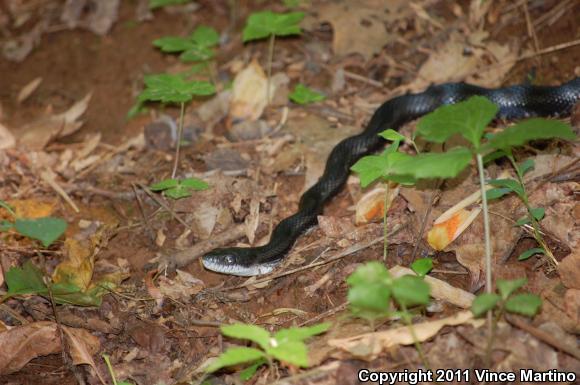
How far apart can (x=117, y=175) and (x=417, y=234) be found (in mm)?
2724

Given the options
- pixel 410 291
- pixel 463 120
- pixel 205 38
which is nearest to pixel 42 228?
pixel 410 291

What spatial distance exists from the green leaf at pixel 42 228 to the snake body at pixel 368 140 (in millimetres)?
1081

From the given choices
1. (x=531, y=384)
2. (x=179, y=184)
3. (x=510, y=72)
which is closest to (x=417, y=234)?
(x=531, y=384)

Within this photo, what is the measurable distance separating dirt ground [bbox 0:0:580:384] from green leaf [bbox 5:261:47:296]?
257 millimetres

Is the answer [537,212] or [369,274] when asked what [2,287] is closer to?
[369,274]

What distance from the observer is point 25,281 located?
13.0 feet

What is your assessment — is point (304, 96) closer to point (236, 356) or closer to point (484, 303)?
point (484, 303)

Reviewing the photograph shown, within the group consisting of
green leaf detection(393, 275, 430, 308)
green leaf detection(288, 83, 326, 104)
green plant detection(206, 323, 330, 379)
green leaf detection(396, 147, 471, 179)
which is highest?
→ green leaf detection(396, 147, 471, 179)

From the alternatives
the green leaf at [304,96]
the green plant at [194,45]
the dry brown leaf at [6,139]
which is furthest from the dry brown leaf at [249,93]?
the dry brown leaf at [6,139]

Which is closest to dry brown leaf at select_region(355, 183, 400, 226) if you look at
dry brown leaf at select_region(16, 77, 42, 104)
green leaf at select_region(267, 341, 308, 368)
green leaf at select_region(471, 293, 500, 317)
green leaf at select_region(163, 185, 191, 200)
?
green leaf at select_region(163, 185, 191, 200)

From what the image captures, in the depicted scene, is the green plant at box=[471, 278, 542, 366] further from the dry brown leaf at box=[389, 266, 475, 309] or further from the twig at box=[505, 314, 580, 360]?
the dry brown leaf at box=[389, 266, 475, 309]

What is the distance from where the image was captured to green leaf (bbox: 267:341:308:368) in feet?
8.63

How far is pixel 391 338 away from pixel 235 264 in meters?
1.49

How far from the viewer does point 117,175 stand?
550 centimetres
